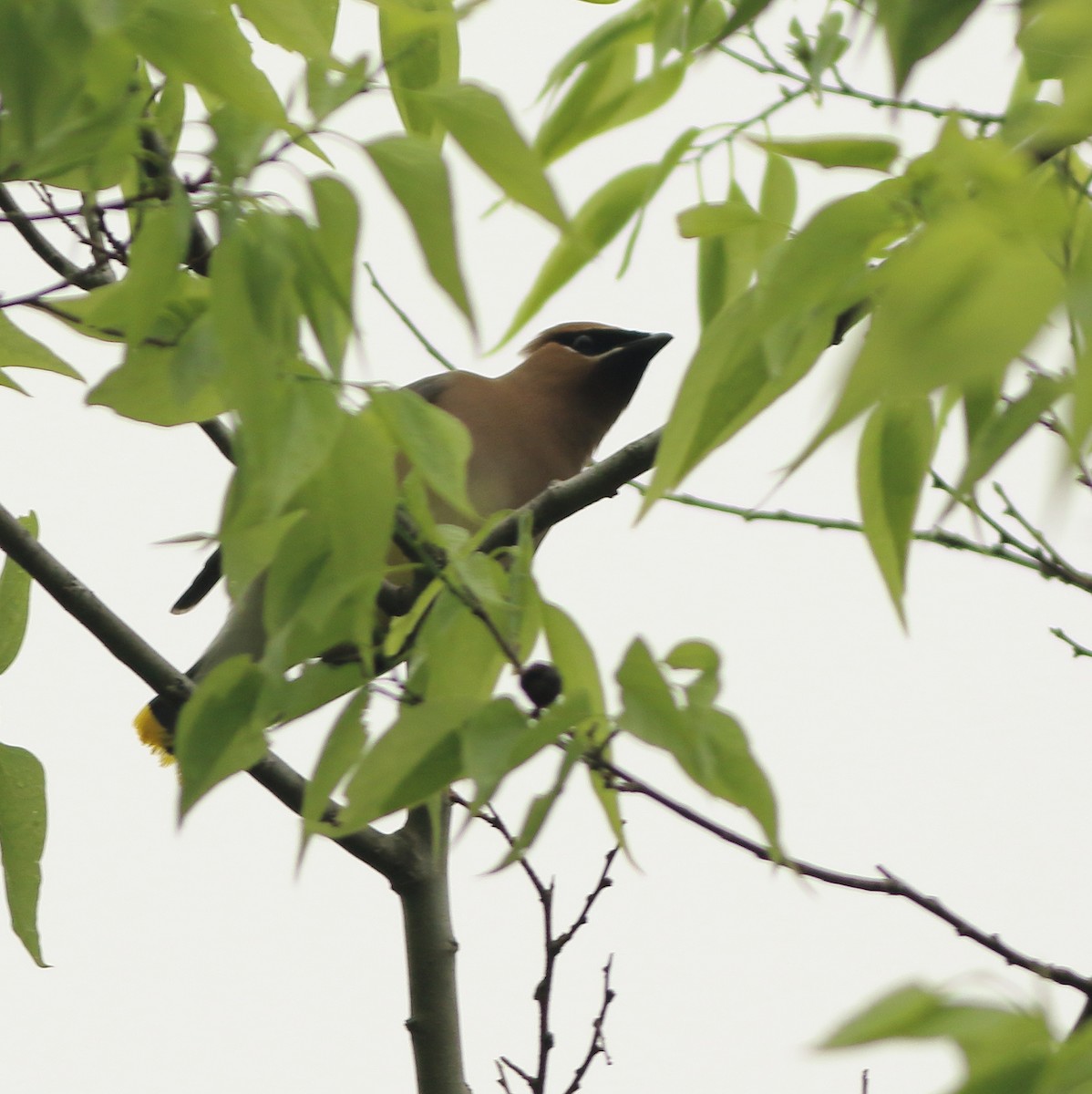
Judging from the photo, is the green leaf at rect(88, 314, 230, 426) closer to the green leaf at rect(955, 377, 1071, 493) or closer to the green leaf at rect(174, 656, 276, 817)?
the green leaf at rect(174, 656, 276, 817)

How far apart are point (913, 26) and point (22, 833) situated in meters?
1.33

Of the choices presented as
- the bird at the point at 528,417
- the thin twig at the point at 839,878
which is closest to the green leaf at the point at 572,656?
the thin twig at the point at 839,878

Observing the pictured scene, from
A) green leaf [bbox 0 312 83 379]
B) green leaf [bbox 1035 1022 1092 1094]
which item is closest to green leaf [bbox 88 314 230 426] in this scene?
green leaf [bbox 0 312 83 379]

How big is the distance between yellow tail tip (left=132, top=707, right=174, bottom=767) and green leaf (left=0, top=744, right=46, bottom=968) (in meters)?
1.72

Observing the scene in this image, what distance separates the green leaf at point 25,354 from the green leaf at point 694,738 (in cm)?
59

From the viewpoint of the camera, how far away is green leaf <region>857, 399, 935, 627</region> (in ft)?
3.74

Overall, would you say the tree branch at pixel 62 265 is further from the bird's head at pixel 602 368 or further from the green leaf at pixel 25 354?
the bird's head at pixel 602 368

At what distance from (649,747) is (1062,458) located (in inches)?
22.2

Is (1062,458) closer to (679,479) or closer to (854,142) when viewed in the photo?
(679,479)

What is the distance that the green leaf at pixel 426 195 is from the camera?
3.80 ft

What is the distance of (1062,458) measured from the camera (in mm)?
750

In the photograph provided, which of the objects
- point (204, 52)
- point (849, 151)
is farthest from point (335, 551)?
point (849, 151)

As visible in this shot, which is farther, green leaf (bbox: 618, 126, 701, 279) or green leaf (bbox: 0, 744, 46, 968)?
green leaf (bbox: 0, 744, 46, 968)

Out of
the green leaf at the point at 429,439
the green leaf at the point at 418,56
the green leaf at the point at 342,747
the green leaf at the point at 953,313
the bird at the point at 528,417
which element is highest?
the bird at the point at 528,417
